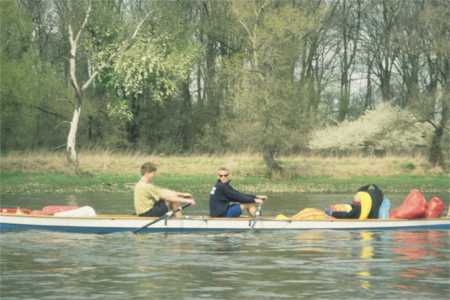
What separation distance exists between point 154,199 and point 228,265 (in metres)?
5.53

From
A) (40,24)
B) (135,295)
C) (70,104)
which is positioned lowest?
(135,295)

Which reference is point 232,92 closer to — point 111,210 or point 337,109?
point 111,210

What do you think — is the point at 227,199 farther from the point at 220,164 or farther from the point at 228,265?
the point at 220,164

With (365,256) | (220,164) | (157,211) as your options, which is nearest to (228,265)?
(365,256)

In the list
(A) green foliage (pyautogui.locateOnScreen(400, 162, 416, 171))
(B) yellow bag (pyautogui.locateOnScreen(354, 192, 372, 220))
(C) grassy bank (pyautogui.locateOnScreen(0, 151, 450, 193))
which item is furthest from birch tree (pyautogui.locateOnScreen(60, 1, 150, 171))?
(B) yellow bag (pyautogui.locateOnScreen(354, 192, 372, 220))

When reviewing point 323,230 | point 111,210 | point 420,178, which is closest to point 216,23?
point 420,178

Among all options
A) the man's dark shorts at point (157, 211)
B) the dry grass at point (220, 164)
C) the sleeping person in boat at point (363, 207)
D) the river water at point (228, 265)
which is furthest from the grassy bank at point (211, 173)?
the river water at point (228, 265)

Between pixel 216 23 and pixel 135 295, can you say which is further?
pixel 216 23

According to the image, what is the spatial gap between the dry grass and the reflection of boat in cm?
2123

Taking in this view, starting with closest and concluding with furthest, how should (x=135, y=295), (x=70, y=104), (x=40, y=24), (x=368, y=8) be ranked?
1. (x=135, y=295)
2. (x=70, y=104)
3. (x=40, y=24)
4. (x=368, y=8)

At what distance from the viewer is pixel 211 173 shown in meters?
47.1

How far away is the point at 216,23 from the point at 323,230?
33235mm

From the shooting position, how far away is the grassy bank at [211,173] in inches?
1672

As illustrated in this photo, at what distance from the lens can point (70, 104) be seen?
166 feet
